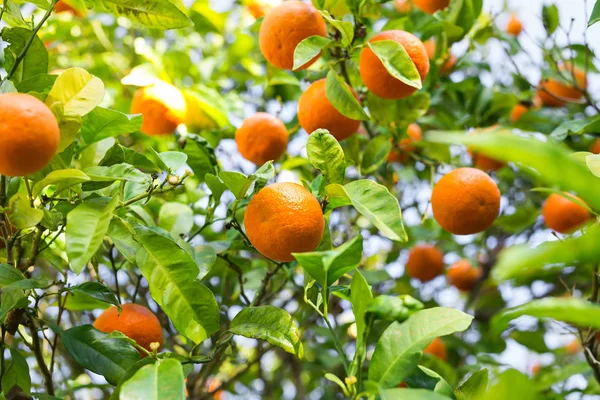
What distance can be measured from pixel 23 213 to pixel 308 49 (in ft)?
2.05

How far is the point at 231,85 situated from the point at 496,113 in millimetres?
1137

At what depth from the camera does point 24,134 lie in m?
0.85

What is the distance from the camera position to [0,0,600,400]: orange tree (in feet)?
2.84

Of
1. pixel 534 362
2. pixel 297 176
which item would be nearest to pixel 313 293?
pixel 297 176

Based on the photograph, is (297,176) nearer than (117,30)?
Yes

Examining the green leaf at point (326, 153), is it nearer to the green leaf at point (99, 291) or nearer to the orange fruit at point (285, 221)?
the orange fruit at point (285, 221)

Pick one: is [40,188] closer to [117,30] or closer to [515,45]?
[515,45]

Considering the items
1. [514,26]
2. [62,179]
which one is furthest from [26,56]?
[514,26]

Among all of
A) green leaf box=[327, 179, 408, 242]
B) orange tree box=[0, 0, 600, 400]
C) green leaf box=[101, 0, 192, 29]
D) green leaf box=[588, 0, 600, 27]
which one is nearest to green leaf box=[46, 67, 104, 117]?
orange tree box=[0, 0, 600, 400]

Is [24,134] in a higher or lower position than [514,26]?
higher

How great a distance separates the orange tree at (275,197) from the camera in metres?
0.87

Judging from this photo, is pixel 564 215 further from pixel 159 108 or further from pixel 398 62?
pixel 159 108

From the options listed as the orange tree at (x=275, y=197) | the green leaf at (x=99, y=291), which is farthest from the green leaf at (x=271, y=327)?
the green leaf at (x=99, y=291)

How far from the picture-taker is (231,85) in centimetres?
261
